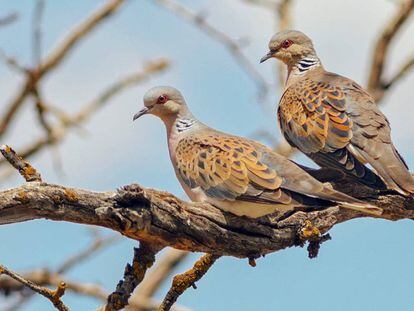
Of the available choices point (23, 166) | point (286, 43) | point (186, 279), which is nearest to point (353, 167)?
point (186, 279)

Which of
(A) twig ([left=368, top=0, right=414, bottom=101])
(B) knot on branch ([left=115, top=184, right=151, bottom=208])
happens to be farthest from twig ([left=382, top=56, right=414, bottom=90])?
(B) knot on branch ([left=115, top=184, right=151, bottom=208])

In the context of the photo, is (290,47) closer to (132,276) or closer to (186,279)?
(186,279)

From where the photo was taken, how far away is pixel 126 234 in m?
4.67

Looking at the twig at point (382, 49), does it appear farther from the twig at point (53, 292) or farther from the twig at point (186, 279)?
the twig at point (53, 292)

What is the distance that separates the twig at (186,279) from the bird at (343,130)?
4.26ft

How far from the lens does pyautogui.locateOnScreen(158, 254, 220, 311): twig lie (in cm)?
507

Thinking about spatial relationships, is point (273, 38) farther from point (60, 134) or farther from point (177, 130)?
point (60, 134)

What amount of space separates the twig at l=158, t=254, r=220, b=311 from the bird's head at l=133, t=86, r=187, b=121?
1.39 metres

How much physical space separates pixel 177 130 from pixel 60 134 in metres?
4.04

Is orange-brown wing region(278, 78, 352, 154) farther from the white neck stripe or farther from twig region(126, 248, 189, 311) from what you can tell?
twig region(126, 248, 189, 311)

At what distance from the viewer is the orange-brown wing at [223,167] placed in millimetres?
5480

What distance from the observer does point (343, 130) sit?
6516 mm

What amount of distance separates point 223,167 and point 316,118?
1.25 meters

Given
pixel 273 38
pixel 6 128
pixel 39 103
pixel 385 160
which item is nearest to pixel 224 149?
pixel 385 160
